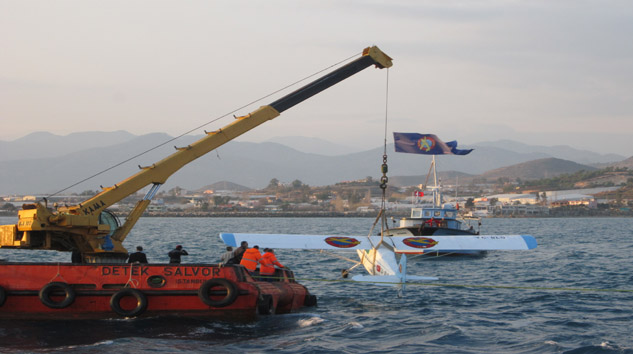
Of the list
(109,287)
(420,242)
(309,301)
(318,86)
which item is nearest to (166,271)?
(109,287)

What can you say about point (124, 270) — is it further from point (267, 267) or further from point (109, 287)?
point (267, 267)

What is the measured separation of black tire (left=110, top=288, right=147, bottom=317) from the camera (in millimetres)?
19031

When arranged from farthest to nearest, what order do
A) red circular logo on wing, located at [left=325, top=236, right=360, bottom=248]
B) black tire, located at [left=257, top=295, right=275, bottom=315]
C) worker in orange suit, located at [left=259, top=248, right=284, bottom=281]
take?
red circular logo on wing, located at [left=325, top=236, right=360, bottom=248] < worker in orange suit, located at [left=259, top=248, right=284, bottom=281] < black tire, located at [left=257, top=295, right=275, bottom=315]

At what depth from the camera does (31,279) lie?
19203 mm

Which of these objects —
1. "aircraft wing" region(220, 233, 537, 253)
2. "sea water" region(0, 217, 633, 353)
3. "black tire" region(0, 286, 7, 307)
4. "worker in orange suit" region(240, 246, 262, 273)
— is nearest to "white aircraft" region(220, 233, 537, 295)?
"aircraft wing" region(220, 233, 537, 253)

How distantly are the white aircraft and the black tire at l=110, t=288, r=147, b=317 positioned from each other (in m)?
7.80

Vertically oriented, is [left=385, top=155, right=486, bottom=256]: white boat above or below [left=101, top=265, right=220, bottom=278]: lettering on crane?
above

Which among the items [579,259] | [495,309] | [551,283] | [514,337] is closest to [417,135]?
[579,259]

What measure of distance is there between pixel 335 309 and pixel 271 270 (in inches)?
91.2

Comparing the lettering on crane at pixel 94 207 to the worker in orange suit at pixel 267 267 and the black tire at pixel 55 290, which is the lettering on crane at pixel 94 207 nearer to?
the black tire at pixel 55 290

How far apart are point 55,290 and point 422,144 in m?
29.0

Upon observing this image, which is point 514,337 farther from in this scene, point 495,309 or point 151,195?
point 151,195

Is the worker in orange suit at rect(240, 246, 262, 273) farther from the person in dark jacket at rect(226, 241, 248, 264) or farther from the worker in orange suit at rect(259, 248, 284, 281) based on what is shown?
the person in dark jacket at rect(226, 241, 248, 264)

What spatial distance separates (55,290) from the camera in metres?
19.0
